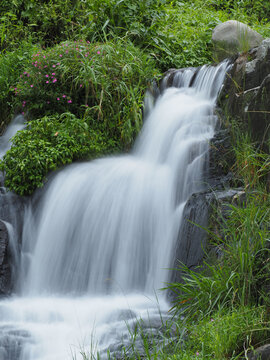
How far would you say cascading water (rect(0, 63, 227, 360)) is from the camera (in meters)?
3.72

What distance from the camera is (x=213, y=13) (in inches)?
387

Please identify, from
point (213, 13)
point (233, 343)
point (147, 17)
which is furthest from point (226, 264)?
point (213, 13)

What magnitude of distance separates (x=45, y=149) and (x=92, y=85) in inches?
52.7

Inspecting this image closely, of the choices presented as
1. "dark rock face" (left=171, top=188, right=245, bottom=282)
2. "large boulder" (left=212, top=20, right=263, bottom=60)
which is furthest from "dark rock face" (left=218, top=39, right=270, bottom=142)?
"large boulder" (left=212, top=20, right=263, bottom=60)

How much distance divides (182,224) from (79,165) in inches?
74.1

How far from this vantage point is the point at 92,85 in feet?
20.7

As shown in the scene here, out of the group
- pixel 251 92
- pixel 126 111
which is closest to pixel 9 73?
pixel 126 111

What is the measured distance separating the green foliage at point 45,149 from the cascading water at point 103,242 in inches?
7.5

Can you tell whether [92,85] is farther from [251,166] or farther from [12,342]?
[12,342]

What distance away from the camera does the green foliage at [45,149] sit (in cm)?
529

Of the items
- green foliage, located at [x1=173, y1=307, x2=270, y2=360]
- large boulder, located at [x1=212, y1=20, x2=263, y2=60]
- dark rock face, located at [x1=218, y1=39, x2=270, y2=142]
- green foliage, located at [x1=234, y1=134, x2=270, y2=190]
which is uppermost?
large boulder, located at [x1=212, y1=20, x2=263, y2=60]

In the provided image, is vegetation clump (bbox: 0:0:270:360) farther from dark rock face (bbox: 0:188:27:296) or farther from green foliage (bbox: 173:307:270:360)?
dark rock face (bbox: 0:188:27:296)

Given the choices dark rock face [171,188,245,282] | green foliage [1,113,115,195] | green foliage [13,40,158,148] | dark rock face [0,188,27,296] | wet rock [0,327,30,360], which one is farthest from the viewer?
green foliage [13,40,158,148]

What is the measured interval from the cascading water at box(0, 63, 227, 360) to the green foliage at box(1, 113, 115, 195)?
0.19m
